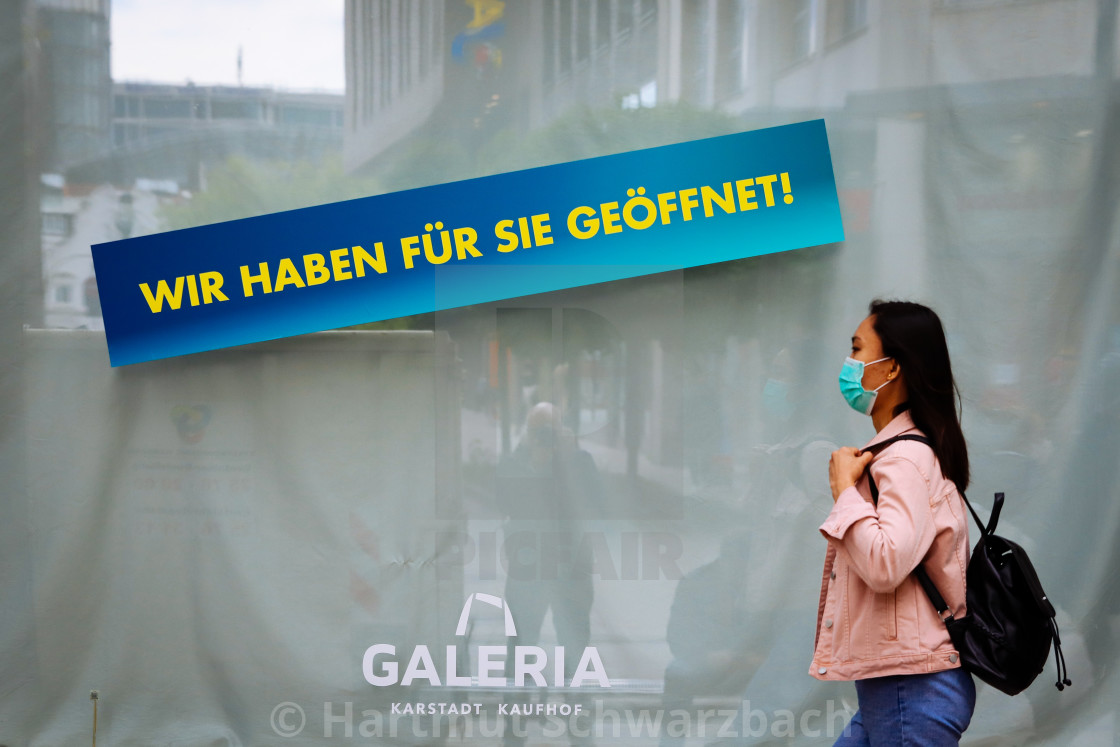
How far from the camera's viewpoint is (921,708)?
2189mm

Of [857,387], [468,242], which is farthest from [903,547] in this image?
[468,242]

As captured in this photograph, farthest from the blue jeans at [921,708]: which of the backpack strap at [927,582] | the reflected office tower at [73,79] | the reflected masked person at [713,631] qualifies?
the reflected office tower at [73,79]

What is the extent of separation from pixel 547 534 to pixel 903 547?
184 cm

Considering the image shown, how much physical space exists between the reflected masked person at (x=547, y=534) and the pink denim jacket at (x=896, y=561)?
4.98 ft

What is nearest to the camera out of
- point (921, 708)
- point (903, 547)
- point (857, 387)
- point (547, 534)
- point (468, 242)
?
point (903, 547)

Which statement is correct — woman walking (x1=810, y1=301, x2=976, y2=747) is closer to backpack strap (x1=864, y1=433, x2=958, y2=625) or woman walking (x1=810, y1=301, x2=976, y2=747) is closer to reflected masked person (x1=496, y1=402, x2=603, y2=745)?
backpack strap (x1=864, y1=433, x2=958, y2=625)

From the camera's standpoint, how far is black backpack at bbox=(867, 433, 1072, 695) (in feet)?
7.11

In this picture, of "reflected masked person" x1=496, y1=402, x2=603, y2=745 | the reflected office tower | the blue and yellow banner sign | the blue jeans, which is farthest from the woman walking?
the reflected office tower

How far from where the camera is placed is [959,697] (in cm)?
221

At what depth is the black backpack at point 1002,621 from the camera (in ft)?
7.11

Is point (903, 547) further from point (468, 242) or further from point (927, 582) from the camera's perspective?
point (468, 242)

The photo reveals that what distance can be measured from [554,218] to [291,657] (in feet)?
6.80

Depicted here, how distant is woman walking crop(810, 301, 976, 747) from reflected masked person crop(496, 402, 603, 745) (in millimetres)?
1493

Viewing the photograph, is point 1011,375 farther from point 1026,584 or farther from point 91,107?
point 91,107
